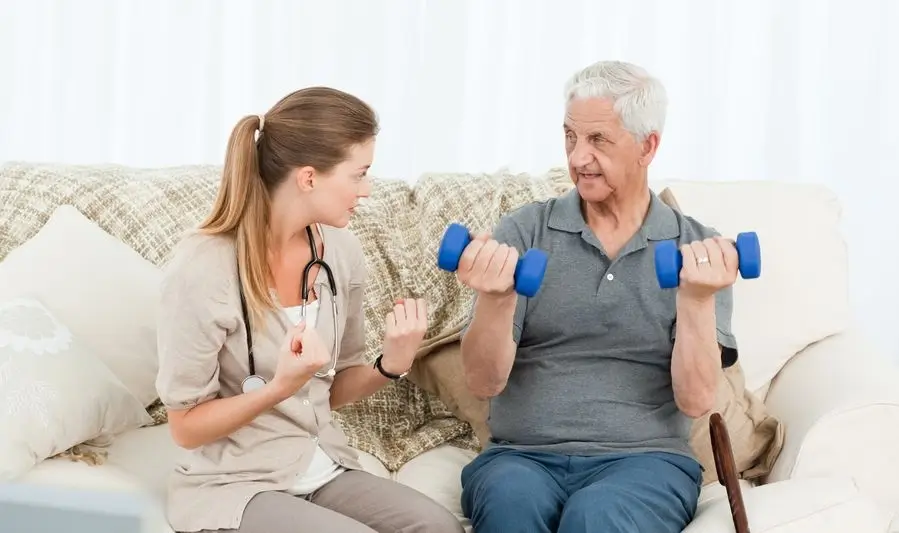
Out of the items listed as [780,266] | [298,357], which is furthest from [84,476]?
[780,266]

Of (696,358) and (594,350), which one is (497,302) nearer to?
(594,350)

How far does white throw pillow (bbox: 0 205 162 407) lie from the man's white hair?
98 centimetres

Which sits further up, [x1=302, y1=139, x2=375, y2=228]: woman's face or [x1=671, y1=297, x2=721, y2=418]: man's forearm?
[x1=302, y1=139, x2=375, y2=228]: woman's face

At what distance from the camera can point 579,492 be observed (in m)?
1.89

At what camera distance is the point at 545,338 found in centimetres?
217

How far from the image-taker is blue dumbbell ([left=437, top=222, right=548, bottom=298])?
1875mm

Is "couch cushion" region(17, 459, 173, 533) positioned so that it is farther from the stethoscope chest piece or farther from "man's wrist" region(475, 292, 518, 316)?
"man's wrist" region(475, 292, 518, 316)

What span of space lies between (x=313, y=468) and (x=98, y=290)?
0.70 metres

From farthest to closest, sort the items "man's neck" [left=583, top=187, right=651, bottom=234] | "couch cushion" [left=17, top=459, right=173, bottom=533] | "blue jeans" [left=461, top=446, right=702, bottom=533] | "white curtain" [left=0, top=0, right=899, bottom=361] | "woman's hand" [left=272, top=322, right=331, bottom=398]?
"white curtain" [left=0, top=0, right=899, bottom=361] → "man's neck" [left=583, top=187, right=651, bottom=234] → "couch cushion" [left=17, top=459, right=173, bottom=533] → "blue jeans" [left=461, top=446, right=702, bottom=533] → "woman's hand" [left=272, top=322, right=331, bottom=398]

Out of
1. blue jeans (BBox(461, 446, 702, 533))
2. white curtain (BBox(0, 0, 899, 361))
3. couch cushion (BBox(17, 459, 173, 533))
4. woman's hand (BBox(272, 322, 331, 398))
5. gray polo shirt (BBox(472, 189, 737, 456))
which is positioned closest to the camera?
woman's hand (BBox(272, 322, 331, 398))

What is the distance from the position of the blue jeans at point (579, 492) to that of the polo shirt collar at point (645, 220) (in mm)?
419

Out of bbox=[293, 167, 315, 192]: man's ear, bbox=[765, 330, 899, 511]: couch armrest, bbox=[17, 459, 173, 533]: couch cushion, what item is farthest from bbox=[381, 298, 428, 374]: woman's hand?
bbox=[765, 330, 899, 511]: couch armrest

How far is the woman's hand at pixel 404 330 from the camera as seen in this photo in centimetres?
188

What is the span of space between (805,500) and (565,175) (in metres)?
1.06
